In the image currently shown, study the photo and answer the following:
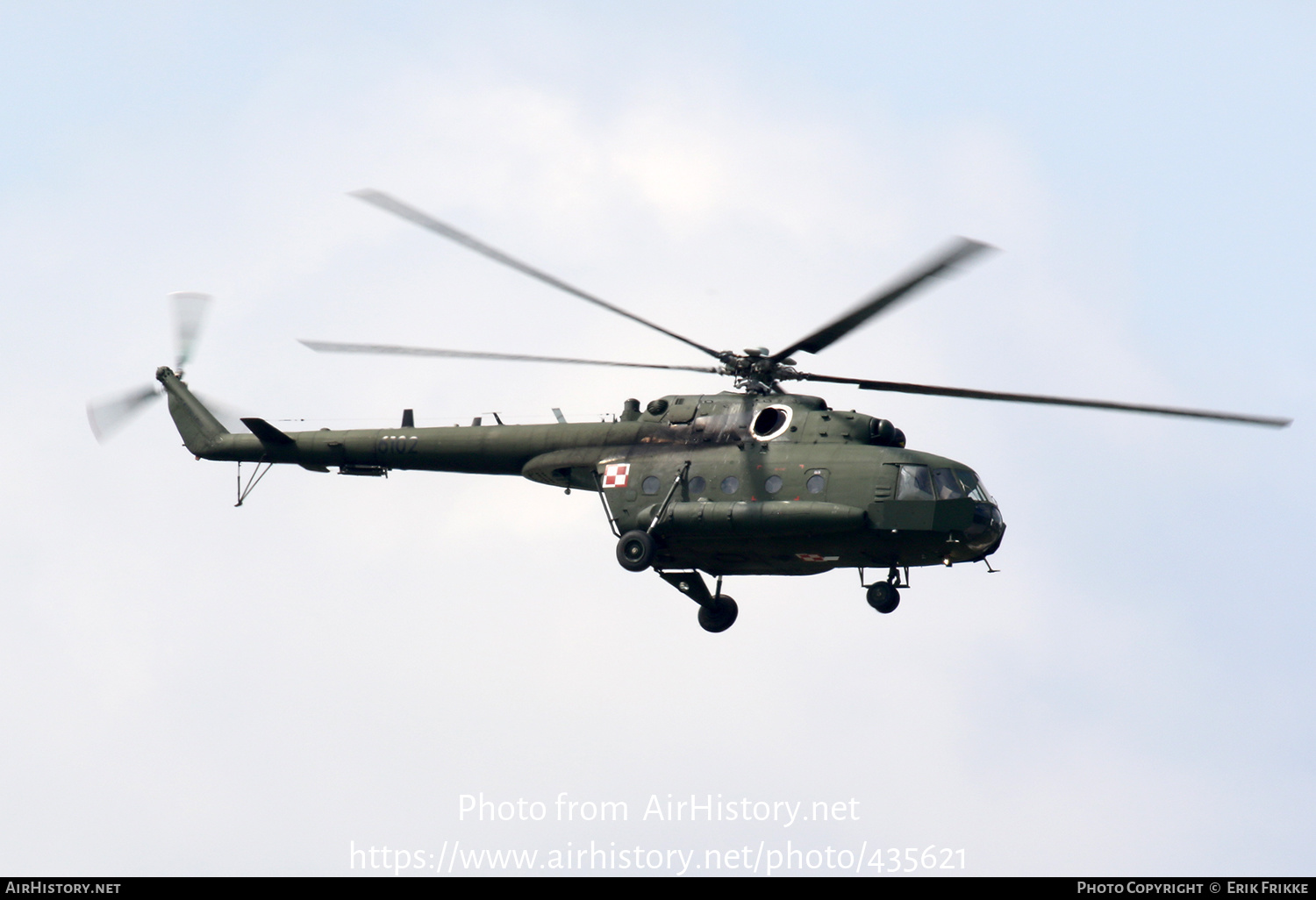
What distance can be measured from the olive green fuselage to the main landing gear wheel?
0.51 metres

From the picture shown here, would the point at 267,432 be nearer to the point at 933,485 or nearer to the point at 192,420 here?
the point at 192,420

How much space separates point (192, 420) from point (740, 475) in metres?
14.5

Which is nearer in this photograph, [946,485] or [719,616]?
[946,485]

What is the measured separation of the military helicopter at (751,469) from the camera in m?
32.3

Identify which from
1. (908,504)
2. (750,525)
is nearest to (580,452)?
(750,525)

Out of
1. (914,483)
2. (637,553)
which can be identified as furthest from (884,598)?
(637,553)

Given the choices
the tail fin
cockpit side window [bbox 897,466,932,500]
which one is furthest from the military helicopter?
the tail fin

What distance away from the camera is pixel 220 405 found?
41.2m

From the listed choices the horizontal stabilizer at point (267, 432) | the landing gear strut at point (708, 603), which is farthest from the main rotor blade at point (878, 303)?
the horizontal stabilizer at point (267, 432)

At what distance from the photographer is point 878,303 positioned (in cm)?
3095

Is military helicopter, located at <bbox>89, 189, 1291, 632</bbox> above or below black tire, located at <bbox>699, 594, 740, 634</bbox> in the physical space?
above

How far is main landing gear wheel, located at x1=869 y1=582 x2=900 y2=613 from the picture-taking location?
109 feet

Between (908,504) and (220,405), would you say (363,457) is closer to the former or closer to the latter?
(220,405)

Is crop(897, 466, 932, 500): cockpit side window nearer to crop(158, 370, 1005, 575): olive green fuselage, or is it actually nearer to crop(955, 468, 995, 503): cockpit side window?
crop(158, 370, 1005, 575): olive green fuselage
